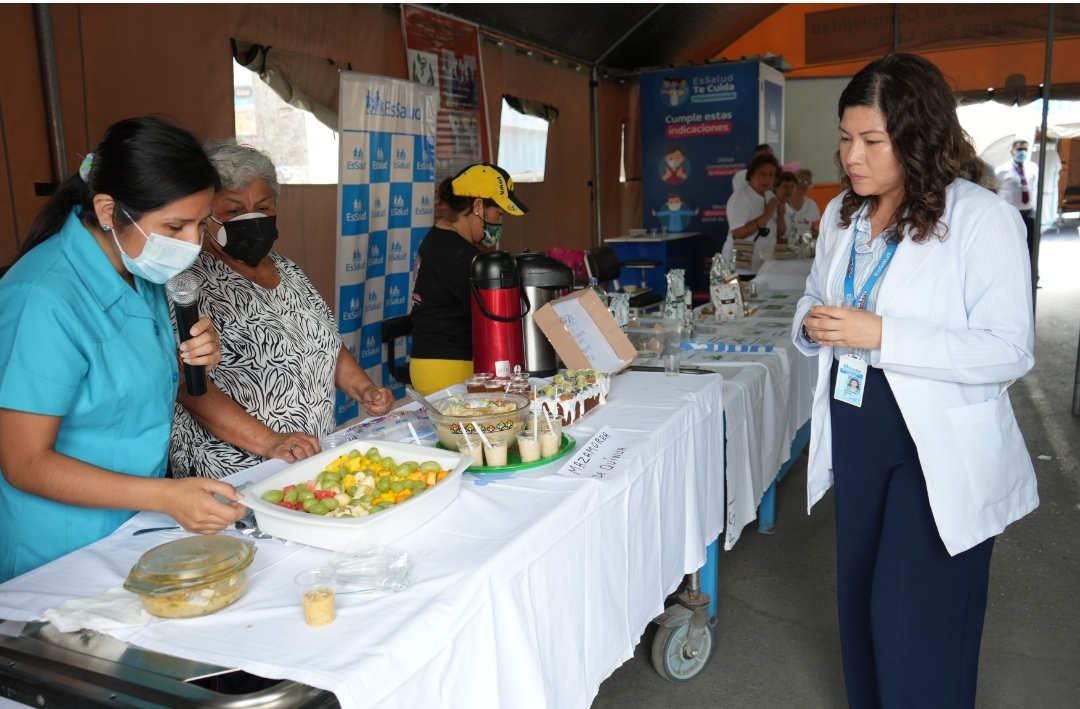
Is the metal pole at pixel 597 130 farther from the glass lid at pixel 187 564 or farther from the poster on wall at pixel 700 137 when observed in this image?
the glass lid at pixel 187 564

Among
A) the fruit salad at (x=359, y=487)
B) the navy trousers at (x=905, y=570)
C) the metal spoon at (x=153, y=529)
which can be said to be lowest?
the navy trousers at (x=905, y=570)

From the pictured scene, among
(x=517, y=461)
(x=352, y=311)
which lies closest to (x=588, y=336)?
(x=517, y=461)

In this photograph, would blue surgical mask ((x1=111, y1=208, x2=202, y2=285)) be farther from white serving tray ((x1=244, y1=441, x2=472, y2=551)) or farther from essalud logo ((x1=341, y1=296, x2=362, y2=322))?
essalud logo ((x1=341, y1=296, x2=362, y2=322))

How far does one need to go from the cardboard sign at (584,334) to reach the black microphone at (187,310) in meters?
1.20

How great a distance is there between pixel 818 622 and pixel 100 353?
8.29ft

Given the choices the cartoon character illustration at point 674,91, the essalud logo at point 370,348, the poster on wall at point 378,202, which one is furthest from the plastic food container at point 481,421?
the cartoon character illustration at point 674,91

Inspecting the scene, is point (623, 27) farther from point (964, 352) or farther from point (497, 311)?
point (964, 352)

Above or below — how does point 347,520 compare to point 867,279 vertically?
below

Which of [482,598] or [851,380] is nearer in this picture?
[482,598]

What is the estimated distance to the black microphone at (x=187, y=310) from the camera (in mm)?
1481

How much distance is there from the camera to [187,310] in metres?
1.52

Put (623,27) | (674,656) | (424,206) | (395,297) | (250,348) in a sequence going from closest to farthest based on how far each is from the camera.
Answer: (250,348), (674,656), (395,297), (424,206), (623,27)

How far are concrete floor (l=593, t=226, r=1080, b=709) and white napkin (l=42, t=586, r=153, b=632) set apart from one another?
1642 millimetres

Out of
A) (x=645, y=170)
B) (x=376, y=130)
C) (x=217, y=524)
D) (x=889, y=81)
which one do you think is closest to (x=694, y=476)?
(x=889, y=81)
